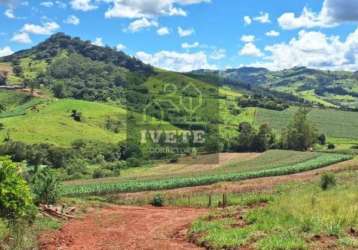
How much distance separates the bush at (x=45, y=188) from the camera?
102 ft

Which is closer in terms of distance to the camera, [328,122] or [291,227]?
[291,227]

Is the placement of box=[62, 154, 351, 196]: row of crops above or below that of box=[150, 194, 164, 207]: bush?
below

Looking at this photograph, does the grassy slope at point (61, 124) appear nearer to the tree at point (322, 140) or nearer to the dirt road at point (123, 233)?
the tree at point (322, 140)

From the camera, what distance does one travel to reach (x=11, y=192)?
1961 cm

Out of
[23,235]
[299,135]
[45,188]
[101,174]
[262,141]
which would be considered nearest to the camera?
[23,235]

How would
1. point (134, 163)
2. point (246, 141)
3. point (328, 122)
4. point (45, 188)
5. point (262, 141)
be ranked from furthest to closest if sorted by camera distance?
point (328, 122)
point (246, 141)
point (262, 141)
point (134, 163)
point (45, 188)

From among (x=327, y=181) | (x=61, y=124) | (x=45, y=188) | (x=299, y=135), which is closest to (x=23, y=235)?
(x=45, y=188)

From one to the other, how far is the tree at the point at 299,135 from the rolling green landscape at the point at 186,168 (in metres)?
0.28

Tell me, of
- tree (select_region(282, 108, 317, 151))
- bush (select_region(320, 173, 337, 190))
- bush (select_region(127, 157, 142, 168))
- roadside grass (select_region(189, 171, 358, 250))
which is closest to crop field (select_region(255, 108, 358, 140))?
tree (select_region(282, 108, 317, 151))

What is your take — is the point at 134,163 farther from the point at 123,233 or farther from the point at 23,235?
the point at 23,235

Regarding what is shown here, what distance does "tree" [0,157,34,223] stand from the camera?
19.5m

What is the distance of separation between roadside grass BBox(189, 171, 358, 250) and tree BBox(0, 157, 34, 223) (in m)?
7.14

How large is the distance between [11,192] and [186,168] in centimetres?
7732

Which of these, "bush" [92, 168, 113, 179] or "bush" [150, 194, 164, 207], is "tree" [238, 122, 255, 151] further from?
"bush" [150, 194, 164, 207]
